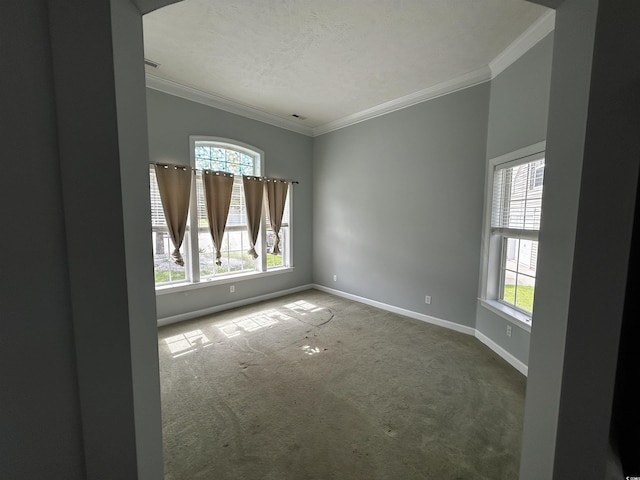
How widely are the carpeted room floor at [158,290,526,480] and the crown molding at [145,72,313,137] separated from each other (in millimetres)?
3131

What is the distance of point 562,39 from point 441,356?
2.65 m

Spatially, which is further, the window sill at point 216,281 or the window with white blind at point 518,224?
the window sill at point 216,281

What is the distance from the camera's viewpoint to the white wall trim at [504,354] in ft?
7.52

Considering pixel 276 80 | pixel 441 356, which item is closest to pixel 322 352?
pixel 441 356

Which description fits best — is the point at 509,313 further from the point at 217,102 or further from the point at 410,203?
the point at 217,102

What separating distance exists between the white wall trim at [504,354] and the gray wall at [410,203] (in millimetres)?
214

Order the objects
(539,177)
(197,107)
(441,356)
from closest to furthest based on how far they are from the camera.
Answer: (539,177)
(441,356)
(197,107)

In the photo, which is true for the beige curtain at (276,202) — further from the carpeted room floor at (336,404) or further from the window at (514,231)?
the window at (514,231)

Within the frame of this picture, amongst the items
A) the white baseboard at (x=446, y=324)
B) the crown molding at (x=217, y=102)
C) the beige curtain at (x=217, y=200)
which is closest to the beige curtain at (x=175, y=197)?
the beige curtain at (x=217, y=200)

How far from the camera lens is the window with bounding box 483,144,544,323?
2.30 m

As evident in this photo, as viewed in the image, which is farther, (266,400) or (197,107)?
(197,107)

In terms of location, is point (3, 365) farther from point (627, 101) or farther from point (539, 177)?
point (539, 177)

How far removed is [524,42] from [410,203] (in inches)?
75.8

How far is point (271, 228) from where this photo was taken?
433cm
